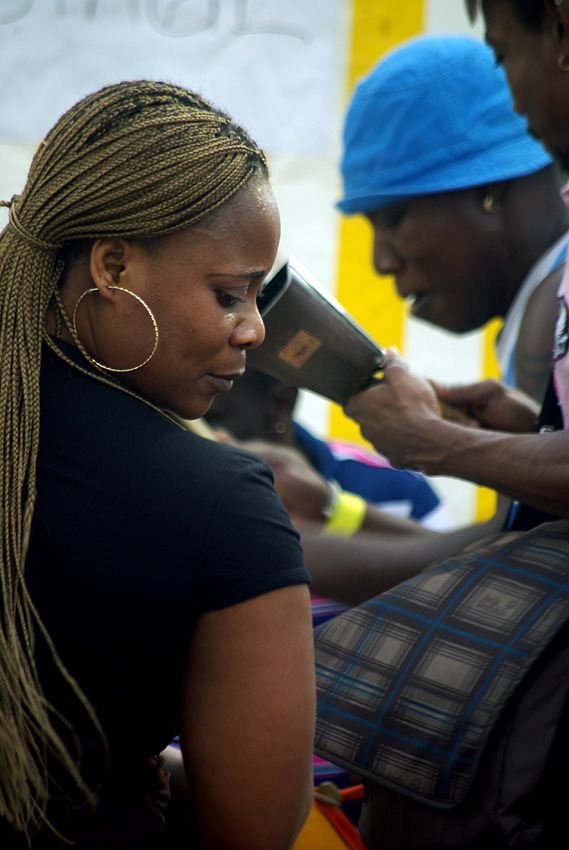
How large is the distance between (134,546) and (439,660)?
562 millimetres

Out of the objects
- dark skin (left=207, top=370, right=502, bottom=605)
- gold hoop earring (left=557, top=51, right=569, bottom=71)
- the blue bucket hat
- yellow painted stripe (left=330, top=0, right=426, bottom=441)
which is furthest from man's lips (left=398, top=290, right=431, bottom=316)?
yellow painted stripe (left=330, top=0, right=426, bottom=441)

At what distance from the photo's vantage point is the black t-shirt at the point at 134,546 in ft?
3.38

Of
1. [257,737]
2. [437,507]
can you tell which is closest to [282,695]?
[257,737]

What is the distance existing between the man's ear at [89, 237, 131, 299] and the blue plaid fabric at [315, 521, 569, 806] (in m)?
0.69

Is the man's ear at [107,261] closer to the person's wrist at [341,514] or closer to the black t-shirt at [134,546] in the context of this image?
the black t-shirt at [134,546]

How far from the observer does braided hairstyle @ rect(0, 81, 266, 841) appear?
41.2 inches

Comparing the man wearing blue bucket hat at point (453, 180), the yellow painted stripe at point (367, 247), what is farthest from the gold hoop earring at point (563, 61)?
the yellow painted stripe at point (367, 247)

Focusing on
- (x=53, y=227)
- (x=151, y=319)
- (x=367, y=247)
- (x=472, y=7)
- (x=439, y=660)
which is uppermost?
(x=472, y=7)

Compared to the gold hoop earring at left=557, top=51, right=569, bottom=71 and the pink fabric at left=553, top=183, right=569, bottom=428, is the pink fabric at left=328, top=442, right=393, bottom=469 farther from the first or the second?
the gold hoop earring at left=557, top=51, right=569, bottom=71

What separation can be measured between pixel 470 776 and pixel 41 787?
60cm

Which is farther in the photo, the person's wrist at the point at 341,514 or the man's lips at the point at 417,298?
the man's lips at the point at 417,298

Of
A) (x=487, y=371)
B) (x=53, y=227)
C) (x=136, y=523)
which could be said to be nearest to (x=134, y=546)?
(x=136, y=523)

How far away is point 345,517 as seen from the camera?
233 cm

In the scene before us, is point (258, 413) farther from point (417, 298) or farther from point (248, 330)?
point (248, 330)
